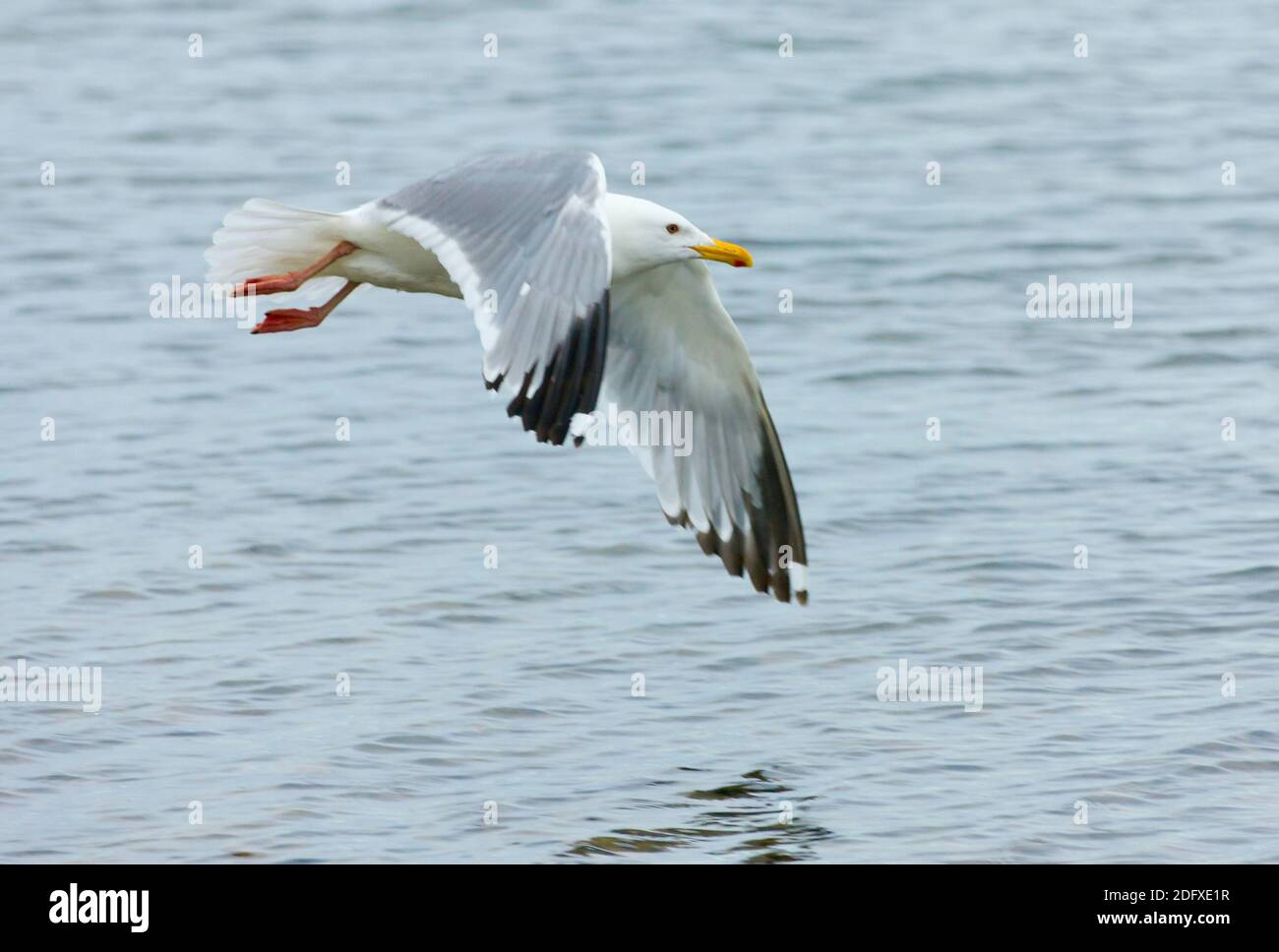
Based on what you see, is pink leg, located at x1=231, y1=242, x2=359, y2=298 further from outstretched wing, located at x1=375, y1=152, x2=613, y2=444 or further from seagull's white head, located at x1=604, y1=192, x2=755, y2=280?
seagull's white head, located at x1=604, y1=192, x2=755, y2=280

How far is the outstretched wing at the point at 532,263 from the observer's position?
5.50 m

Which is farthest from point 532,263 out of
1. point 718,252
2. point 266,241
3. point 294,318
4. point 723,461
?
point 723,461

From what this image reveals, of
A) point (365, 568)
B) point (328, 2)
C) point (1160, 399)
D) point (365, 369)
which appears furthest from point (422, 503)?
point (328, 2)

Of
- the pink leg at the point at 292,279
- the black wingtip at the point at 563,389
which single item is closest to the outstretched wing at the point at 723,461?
the pink leg at the point at 292,279

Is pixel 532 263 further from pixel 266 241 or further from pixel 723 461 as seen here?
pixel 723 461

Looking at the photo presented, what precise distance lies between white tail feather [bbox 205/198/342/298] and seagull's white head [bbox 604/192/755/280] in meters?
0.85

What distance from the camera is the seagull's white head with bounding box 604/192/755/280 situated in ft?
21.9

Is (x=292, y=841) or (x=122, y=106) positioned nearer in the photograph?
(x=292, y=841)

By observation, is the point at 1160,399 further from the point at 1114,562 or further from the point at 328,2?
the point at 328,2

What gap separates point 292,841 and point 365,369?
501cm

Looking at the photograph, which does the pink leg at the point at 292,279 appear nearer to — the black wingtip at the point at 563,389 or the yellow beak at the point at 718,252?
the yellow beak at the point at 718,252

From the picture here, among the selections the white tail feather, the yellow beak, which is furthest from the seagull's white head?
the white tail feather

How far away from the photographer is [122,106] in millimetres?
16391

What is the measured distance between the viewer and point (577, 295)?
5652 millimetres
